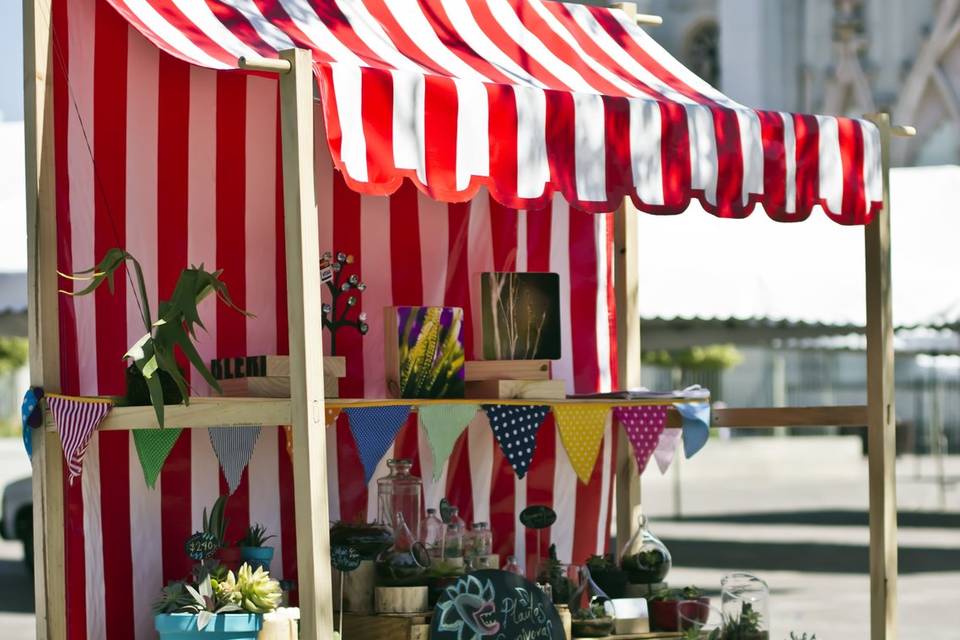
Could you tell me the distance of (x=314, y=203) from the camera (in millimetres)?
4324

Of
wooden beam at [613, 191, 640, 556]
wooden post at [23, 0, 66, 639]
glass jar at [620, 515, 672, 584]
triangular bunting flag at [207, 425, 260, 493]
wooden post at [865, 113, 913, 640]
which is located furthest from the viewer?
wooden beam at [613, 191, 640, 556]

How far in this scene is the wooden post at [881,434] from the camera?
5.69 meters

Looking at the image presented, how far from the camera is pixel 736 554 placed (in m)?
14.1

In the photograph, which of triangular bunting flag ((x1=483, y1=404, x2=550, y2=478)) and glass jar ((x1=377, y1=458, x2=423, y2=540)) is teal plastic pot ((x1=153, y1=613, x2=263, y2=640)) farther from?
triangular bunting flag ((x1=483, y1=404, x2=550, y2=478))

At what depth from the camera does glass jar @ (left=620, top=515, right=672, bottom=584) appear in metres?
6.05

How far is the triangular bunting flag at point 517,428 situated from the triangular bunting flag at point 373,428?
→ 611 mm

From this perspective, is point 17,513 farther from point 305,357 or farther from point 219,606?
point 305,357

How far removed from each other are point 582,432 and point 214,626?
5.61ft

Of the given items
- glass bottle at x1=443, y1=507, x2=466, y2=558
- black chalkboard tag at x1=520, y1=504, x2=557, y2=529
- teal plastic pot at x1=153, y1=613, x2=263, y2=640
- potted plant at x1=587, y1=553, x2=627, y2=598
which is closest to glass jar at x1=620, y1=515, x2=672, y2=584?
potted plant at x1=587, y1=553, x2=627, y2=598

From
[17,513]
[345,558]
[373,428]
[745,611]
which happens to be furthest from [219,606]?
[17,513]

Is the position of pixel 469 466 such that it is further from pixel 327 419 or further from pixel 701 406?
pixel 327 419

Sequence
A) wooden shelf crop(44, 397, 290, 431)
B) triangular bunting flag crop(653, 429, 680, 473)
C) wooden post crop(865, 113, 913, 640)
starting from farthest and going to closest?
triangular bunting flag crop(653, 429, 680, 473), wooden post crop(865, 113, 913, 640), wooden shelf crop(44, 397, 290, 431)

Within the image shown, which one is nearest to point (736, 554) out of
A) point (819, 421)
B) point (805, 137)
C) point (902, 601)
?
point (902, 601)

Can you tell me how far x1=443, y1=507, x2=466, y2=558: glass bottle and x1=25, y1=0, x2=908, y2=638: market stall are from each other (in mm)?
307
